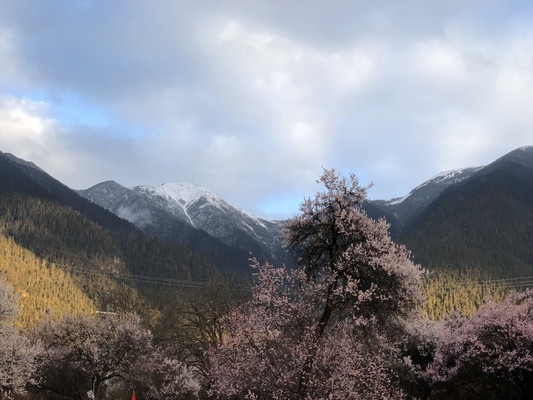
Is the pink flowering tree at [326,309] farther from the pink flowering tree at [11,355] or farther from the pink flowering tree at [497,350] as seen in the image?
the pink flowering tree at [11,355]

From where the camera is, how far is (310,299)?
19391 mm

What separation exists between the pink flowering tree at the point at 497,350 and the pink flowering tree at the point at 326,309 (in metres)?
14.2

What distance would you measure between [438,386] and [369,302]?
91.0ft

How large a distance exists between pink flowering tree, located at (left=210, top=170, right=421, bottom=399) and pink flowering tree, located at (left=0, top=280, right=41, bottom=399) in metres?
26.2

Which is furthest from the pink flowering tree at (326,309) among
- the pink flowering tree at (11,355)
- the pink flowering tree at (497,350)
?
the pink flowering tree at (11,355)

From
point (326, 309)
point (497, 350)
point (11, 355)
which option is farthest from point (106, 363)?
point (497, 350)

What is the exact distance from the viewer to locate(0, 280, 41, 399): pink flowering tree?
1533 inches

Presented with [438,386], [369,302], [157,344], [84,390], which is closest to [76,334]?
[84,390]

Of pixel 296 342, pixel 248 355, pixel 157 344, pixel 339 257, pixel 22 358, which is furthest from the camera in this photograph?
pixel 157 344

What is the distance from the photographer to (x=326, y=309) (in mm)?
19656

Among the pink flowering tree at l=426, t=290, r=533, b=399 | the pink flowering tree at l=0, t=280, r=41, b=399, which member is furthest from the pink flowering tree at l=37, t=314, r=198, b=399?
the pink flowering tree at l=426, t=290, r=533, b=399

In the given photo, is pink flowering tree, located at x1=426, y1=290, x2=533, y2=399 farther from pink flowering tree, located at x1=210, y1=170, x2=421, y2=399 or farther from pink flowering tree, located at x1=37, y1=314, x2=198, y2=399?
pink flowering tree, located at x1=37, y1=314, x2=198, y2=399

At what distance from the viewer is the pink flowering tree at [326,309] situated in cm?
1727

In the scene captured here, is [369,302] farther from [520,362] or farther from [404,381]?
[404,381]
